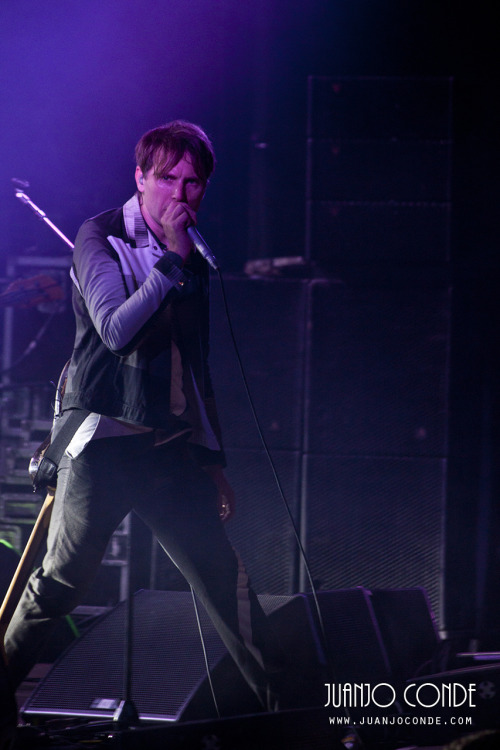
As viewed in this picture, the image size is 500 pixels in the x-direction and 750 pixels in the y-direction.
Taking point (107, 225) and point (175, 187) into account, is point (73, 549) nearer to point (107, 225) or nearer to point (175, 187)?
point (107, 225)

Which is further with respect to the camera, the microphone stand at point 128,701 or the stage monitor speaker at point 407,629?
the stage monitor speaker at point 407,629

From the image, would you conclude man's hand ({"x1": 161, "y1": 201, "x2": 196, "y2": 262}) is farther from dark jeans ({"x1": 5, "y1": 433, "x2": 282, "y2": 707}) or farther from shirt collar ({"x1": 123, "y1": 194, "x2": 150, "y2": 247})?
dark jeans ({"x1": 5, "y1": 433, "x2": 282, "y2": 707})

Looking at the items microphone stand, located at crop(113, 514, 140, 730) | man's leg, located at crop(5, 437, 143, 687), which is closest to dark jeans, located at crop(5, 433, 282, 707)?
man's leg, located at crop(5, 437, 143, 687)

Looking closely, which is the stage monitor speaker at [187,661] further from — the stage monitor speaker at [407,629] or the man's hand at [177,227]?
the man's hand at [177,227]

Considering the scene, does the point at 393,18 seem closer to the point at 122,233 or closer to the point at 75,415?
the point at 122,233

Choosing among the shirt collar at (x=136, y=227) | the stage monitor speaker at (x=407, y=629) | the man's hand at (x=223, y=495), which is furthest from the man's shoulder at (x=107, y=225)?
the stage monitor speaker at (x=407, y=629)

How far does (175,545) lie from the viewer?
1.96 m

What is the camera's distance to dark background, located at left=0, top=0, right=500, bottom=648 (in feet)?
11.2

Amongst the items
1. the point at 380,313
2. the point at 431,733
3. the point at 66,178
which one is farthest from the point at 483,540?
the point at 66,178

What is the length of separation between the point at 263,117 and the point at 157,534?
2.19 m

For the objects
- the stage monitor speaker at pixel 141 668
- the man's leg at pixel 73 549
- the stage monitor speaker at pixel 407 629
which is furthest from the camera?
the stage monitor speaker at pixel 407 629

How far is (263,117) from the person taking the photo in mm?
3551

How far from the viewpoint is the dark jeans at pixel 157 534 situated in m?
1.90

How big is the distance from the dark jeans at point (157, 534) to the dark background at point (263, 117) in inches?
60.5
